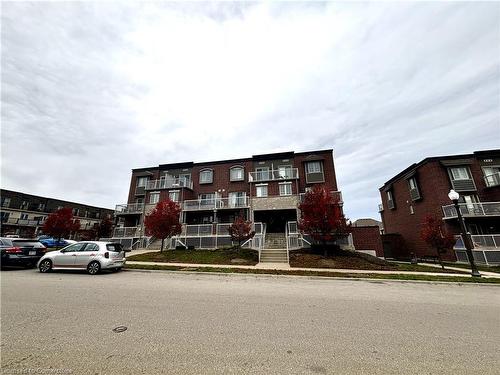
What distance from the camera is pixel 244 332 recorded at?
13.7ft

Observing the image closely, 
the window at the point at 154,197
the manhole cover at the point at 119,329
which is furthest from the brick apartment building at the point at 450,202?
the window at the point at 154,197

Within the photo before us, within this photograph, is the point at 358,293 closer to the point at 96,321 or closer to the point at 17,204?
the point at 96,321

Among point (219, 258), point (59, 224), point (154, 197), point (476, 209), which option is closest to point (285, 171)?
point (219, 258)

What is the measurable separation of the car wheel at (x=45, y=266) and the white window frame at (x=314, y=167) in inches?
885

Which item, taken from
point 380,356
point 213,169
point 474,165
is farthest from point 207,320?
point 474,165

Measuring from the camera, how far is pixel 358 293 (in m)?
7.62

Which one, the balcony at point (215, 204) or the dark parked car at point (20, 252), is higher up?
the balcony at point (215, 204)

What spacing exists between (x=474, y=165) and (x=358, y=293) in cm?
2511

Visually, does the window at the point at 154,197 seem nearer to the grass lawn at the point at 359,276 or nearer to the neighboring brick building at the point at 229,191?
the neighboring brick building at the point at 229,191

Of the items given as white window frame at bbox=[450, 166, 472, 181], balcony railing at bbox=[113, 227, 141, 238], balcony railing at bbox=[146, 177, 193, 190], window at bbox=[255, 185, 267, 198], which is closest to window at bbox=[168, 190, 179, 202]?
balcony railing at bbox=[146, 177, 193, 190]

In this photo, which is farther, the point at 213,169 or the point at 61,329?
the point at 213,169

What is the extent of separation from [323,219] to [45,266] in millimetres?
16298

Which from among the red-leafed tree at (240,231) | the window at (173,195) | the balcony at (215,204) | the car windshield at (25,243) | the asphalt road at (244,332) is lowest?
the asphalt road at (244,332)

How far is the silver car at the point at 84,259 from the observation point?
432 inches
